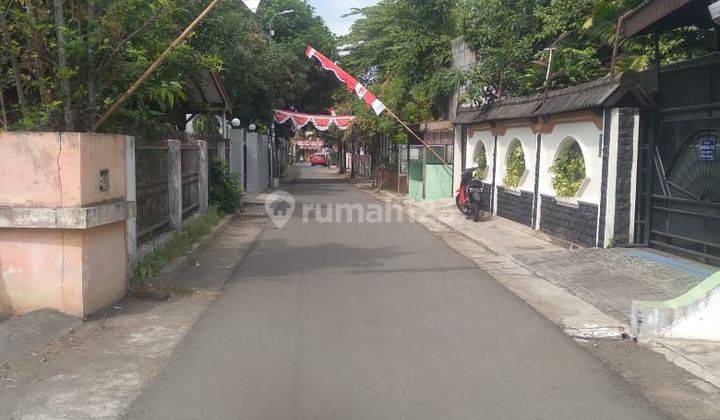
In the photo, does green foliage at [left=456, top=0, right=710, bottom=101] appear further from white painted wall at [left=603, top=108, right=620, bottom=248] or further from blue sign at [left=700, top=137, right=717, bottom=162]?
blue sign at [left=700, top=137, right=717, bottom=162]

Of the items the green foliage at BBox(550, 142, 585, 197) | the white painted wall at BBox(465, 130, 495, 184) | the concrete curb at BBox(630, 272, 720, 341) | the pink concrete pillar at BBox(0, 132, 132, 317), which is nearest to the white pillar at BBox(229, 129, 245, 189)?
the white painted wall at BBox(465, 130, 495, 184)

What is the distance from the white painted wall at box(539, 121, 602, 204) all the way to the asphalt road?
296 cm

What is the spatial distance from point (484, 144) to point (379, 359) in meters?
13.4

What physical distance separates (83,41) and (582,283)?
6856mm

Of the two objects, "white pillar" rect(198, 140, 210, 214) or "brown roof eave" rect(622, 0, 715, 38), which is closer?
"brown roof eave" rect(622, 0, 715, 38)

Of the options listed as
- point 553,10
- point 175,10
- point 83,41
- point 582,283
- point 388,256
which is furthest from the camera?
point 553,10

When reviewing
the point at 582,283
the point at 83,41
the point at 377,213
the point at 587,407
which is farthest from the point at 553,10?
the point at 587,407

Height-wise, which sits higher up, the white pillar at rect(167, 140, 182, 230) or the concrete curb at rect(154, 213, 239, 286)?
the white pillar at rect(167, 140, 182, 230)

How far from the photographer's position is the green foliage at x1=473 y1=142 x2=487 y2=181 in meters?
18.7

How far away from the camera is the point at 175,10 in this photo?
8.10m

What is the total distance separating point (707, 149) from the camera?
9695mm

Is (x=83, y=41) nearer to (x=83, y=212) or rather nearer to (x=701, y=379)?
(x=83, y=212)

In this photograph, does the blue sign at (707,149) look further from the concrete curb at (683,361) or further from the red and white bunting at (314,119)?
the red and white bunting at (314,119)

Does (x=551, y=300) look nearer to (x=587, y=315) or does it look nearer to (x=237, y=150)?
(x=587, y=315)
